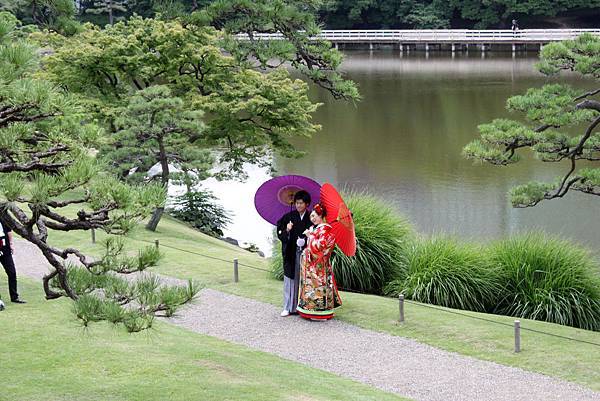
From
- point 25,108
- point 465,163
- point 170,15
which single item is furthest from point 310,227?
point 465,163

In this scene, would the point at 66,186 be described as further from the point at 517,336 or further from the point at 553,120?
the point at 553,120

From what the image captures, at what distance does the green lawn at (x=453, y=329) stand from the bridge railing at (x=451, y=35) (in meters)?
37.5

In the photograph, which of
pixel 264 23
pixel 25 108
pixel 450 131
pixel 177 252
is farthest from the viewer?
pixel 450 131

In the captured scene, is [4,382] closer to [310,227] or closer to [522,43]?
[310,227]

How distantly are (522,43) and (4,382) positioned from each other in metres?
46.6

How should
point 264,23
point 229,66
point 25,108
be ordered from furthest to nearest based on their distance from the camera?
point 229,66 → point 264,23 → point 25,108

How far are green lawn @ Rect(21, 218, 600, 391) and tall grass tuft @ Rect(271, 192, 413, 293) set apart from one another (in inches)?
29.8

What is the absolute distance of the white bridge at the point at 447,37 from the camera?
49.2 metres

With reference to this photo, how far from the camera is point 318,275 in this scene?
8922mm

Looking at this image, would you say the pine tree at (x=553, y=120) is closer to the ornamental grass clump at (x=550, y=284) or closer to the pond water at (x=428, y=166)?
the ornamental grass clump at (x=550, y=284)

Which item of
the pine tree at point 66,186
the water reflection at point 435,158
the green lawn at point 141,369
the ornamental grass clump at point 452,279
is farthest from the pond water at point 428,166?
the pine tree at point 66,186

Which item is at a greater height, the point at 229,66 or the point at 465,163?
the point at 229,66

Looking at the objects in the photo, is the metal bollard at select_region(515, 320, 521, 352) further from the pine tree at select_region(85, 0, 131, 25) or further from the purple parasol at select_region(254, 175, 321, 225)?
the pine tree at select_region(85, 0, 131, 25)

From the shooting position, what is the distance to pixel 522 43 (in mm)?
49594
